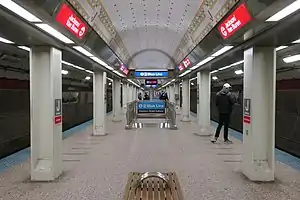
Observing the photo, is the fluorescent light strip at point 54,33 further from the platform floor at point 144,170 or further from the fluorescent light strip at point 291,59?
the fluorescent light strip at point 291,59

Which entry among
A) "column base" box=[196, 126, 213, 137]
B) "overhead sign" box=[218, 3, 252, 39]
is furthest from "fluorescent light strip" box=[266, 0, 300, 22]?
"column base" box=[196, 126, 213, 137]

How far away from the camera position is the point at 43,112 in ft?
20.0

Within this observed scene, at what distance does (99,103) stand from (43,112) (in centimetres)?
610

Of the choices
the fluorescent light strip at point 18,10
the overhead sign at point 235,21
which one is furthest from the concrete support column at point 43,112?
the overhead sign at point 235,21

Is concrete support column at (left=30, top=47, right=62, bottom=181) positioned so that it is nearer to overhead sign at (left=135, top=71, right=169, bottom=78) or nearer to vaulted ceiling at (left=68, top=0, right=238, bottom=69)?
vaulted ceiling at (left=68, top=0, right=238, bottom=69)

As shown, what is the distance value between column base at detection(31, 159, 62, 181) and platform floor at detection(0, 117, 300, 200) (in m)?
0.18

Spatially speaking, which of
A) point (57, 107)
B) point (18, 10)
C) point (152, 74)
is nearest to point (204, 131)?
point (57, 107)

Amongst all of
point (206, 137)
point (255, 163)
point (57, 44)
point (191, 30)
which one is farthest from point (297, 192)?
point (191, 30)

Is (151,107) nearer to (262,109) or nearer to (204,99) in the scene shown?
(204,99)

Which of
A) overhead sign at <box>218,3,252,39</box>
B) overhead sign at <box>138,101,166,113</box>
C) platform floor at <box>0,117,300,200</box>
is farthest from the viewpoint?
overhead sign at <box>138,101,166,113</box>

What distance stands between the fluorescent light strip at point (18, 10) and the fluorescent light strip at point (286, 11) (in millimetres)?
3118

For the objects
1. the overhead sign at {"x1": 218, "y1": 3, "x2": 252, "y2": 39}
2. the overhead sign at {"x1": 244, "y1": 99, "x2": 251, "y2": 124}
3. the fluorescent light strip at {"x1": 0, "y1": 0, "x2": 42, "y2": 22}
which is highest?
the overhead sign at {"x1": 218, "y1": 3, "x2": 252, "y2": 39}

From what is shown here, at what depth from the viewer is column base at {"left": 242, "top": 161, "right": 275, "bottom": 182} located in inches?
232

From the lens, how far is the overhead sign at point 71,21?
448 cm
